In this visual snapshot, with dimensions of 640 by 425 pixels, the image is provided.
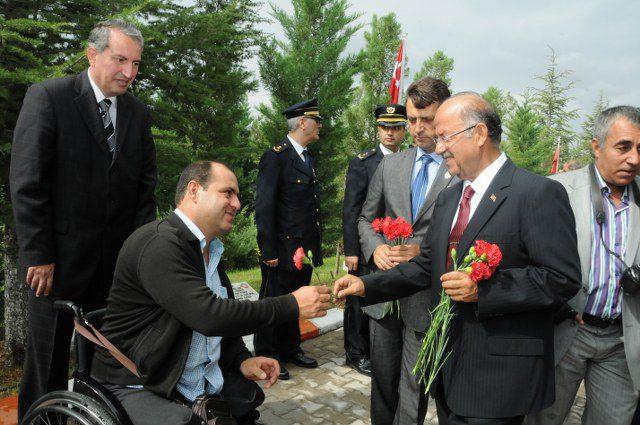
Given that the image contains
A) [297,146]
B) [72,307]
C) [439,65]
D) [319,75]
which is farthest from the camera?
[439,65]

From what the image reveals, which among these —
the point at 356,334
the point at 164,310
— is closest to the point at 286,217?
the point at 356,334

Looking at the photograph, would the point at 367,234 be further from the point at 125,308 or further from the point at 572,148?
the point at 572,148

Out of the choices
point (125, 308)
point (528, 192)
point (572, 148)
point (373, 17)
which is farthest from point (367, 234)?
point (572, 148)

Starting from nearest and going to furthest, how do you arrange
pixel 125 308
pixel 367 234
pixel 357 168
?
1. pixel 125 308
2. pixel 367 234
3. pixel 357 168

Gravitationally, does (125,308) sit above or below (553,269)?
below

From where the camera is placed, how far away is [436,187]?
116 inches

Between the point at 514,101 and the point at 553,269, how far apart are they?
4530 centimetres

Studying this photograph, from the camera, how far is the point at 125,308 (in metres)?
2.21

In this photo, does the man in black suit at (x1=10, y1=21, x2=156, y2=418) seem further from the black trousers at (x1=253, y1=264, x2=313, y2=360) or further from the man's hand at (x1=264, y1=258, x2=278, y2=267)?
the black trousers at (x1=253, y1=264, x2=313, y2=360)

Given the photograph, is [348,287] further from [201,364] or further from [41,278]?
[41,278]

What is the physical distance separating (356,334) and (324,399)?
1.00 m

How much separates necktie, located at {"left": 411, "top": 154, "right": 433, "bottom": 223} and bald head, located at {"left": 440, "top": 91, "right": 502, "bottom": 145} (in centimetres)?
92

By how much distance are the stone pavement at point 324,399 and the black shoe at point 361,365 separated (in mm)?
53

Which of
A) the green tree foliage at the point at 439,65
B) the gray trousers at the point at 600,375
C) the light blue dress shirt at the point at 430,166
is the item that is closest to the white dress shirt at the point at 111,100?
the light blue dress shirt at the point at 430,166
